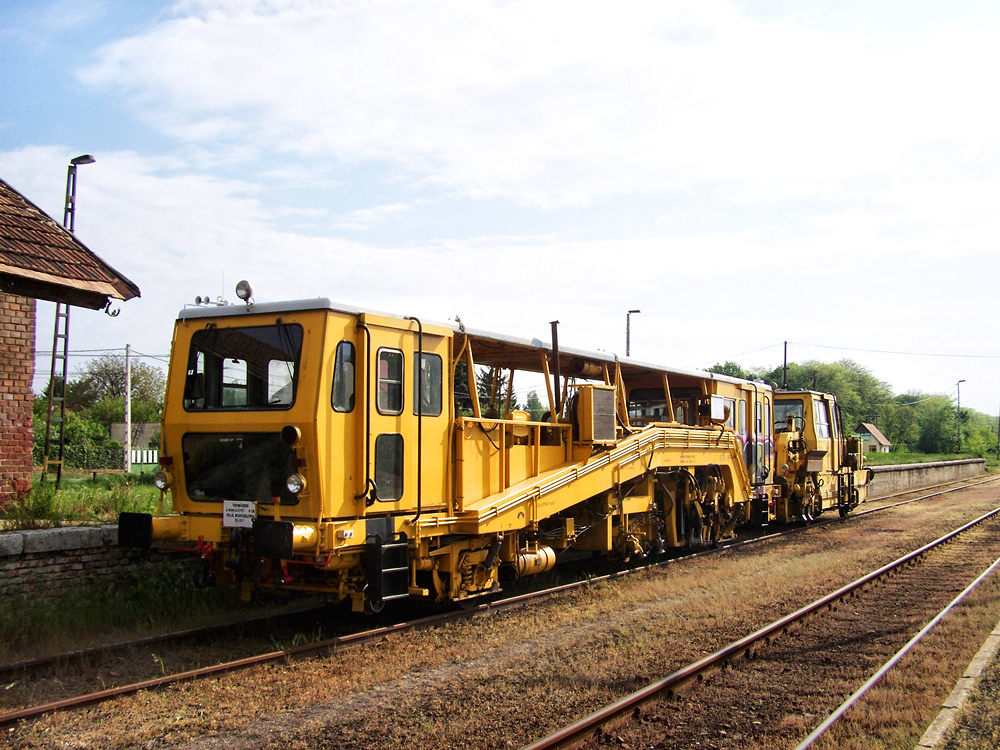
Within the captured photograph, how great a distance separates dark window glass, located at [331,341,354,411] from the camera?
789 centimetres

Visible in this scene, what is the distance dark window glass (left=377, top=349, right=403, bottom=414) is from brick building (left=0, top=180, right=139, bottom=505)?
249cm

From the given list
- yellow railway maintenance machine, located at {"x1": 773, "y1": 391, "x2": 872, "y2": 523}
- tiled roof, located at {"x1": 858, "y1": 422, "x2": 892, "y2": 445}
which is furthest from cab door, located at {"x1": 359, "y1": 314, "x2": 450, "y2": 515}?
tiled roof, located at {"x1": 858, "y1": 422, "x2": 892, "y2": 445}

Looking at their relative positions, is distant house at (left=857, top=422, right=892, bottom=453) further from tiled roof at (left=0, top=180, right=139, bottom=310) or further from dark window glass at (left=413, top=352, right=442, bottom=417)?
tiled roof at (left=0, top=180, right=139, bottom=310)

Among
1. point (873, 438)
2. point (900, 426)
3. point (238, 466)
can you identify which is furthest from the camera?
point (900, 426)

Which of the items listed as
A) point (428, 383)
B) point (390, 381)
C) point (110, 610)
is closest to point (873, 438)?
point (428, 383)

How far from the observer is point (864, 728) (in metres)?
5.73

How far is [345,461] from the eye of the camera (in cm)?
790

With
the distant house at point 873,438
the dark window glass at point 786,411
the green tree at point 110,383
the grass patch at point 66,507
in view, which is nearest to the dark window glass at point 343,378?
the grass patch at point 66,507

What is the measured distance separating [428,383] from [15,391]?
16.9 ft

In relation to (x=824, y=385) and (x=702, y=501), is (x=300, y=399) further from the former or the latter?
(x=824, y=385)

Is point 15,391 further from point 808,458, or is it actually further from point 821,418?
point 821,418

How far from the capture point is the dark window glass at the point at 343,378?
7895mm

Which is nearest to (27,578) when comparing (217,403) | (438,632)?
(217,403)

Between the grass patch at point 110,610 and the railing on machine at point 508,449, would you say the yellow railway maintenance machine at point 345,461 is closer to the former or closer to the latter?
the railing on machine at point 508,449
